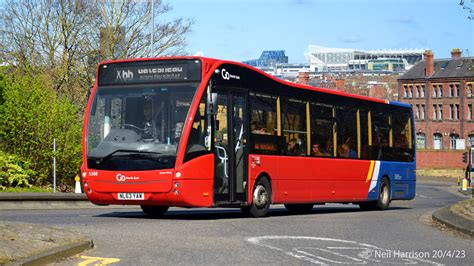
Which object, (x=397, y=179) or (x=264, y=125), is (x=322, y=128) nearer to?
(x=264, y=125)

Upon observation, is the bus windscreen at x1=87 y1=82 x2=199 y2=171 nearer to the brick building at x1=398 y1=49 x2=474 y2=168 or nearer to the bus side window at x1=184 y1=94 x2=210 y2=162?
the bus side window at x1=184 y1=94 x2=210 y2=162

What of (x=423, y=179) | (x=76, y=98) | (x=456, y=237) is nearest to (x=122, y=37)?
(x=76, y=98)

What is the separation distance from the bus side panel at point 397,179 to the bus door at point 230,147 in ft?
26.0

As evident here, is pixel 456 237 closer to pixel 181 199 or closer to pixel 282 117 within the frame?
pixel 181 199

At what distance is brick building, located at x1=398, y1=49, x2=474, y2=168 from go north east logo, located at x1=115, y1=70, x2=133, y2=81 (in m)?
104

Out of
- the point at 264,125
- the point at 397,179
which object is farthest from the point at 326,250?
the point at 397,179

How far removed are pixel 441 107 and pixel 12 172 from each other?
10050 centimetres

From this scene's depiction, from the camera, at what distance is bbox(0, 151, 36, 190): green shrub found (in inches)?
1389

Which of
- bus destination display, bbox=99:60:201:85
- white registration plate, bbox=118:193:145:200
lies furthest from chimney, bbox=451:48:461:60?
white registration plate, bbox=118:193:145:200

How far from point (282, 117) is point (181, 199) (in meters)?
4.55

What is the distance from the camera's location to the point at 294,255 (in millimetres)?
12172

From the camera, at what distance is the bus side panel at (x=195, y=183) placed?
18156 mm

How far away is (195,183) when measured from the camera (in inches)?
725

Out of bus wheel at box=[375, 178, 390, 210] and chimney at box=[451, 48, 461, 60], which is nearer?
bus wheel at box=[375, 178, 390, 210]
